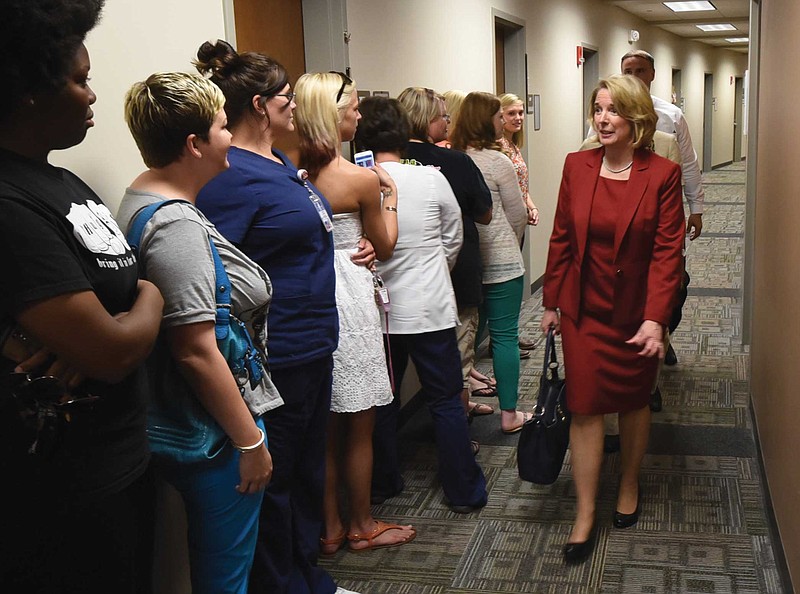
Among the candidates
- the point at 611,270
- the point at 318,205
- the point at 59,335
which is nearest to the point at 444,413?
the point at 611,270

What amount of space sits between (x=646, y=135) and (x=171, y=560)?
1805 mm

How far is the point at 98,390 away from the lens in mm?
1321

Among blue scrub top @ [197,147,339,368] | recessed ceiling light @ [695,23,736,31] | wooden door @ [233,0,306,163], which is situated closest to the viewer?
blue scrub top @ [197,147,339,368]

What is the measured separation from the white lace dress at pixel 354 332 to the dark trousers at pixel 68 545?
119cm

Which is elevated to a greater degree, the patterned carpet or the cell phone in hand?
the cell phone in hand

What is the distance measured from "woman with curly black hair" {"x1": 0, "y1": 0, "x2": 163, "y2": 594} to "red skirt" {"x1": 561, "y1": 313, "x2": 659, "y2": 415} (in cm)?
162

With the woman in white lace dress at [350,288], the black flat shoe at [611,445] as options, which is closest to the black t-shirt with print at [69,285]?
the woman in white lace dress at [350,288]

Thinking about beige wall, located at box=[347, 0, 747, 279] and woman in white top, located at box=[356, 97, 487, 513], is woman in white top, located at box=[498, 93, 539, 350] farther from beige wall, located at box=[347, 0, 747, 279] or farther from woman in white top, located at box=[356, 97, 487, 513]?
woman in white top, located at box=[356, 97, 487, 513]

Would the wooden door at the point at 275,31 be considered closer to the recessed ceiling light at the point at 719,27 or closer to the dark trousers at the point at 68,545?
the dark trousers at the point at 68,545

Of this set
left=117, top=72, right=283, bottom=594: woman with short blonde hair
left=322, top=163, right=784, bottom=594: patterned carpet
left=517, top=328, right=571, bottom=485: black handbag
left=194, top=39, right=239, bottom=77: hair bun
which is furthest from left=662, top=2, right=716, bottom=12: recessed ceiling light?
left=117, top=72, right=283, bottom=594: woman with short blonde hair

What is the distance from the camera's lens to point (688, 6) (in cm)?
1102

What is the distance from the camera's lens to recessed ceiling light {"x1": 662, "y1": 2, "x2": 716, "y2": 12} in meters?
10.7

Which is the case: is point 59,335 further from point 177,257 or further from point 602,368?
point 602,368

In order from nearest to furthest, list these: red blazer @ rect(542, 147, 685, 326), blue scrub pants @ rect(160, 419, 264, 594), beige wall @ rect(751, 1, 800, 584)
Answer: blue scrub pants @ rect(160, 419, 264, 594)
beige wall @ rect(751, 1, 800, 584)
red blazer @ rect(542, 147, 685, 326)
